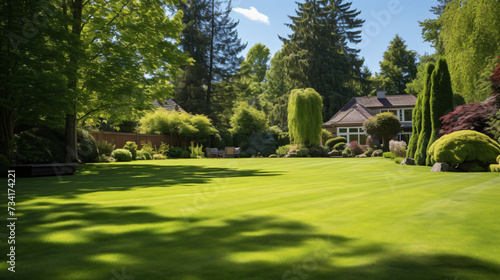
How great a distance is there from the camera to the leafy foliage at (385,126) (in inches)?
1035

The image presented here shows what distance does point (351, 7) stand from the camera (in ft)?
152

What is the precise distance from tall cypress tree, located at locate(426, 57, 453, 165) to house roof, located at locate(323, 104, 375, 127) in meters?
22.2

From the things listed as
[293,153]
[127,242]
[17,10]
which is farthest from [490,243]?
[293,153]

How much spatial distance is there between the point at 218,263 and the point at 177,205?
96.2 inches

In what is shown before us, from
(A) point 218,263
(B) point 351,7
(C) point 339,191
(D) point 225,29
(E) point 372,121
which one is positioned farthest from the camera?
(B) point 351,7

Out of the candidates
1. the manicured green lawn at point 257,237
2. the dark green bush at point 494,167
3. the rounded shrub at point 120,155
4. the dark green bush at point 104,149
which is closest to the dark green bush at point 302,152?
the rounded shrub at point 120,155

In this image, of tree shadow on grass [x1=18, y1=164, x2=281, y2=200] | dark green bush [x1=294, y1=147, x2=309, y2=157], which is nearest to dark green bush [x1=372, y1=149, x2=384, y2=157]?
dark green bush [x1=294, y1=147, x2=309, y2=157]

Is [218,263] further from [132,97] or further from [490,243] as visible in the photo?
[132,97]

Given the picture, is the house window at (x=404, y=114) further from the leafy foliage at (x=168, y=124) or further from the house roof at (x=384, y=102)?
the leafy foliage at (x=168, y=124)

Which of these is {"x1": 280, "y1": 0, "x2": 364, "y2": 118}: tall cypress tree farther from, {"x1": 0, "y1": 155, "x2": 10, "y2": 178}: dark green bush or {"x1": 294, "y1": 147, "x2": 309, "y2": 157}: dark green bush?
{"x1": 0, "y1": 155, "x2": 10, "y2": 178}: dark green bush

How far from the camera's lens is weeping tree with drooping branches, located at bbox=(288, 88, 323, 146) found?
25.7 meters

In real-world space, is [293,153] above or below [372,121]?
below

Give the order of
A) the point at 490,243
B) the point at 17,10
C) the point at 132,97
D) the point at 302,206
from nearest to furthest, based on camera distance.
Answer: the point at 490,243 < the point at 302,206 < the point at 17,10 < the point at 132,97

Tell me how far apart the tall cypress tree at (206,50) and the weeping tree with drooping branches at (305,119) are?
13.3 m
